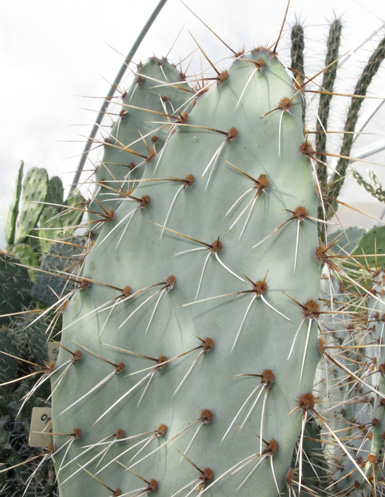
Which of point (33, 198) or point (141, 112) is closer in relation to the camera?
point (141, 112)

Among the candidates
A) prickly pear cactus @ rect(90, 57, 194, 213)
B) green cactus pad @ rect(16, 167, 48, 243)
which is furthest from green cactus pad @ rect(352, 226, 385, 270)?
green cactus pad @ rect(16, 167, 48, 243)

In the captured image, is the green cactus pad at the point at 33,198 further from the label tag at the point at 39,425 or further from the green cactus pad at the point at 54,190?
the label tag at the point at 39,425

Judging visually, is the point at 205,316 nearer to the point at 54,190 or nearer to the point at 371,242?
the point at 371,242

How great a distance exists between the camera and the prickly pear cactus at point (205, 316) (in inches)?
32.8

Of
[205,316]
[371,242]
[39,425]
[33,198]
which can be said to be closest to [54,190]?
[33,198]

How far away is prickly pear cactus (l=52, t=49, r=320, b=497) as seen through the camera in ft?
2.73

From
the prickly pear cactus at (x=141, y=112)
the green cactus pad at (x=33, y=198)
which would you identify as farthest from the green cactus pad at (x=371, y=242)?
the green cactus pad at (x=33, y=198)

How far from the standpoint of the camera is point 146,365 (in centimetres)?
96

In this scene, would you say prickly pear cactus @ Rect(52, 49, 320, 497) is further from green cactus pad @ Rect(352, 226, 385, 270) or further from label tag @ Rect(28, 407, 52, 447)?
green cactus pad @ Rect(352, 226, 385, 270)

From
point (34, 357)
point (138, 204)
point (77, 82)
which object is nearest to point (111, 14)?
point (77, 82)

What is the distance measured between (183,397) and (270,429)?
0.15 m

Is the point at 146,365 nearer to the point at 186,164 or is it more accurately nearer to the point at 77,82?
the point at 186,164

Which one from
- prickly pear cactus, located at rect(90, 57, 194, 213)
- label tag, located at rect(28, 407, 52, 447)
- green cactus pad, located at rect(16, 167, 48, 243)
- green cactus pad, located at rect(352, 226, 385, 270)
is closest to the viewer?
label tag, located at rect(28, 407, 52, 447)

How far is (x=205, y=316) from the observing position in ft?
3.00
